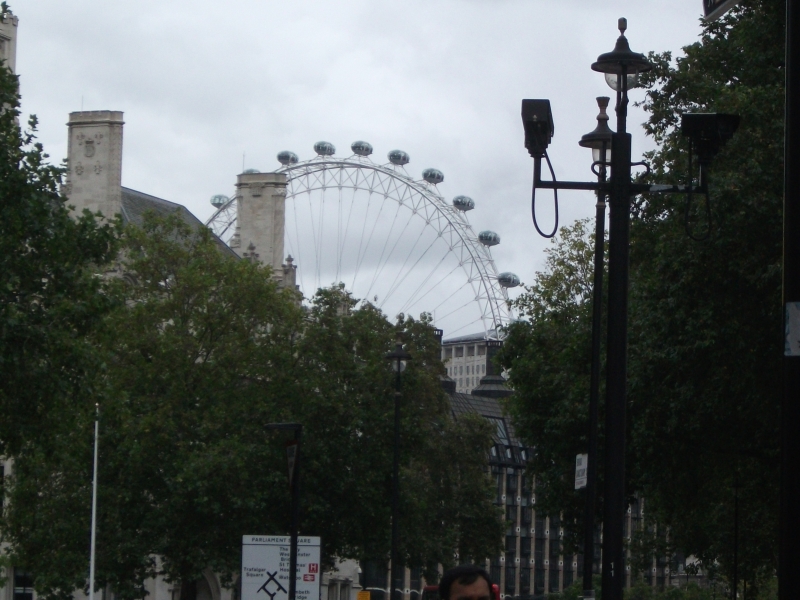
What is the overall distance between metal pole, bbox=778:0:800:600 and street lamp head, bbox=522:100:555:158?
→ 7.14 m

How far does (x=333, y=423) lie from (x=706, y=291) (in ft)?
96.0

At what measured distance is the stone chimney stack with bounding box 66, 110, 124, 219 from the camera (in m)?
73.9

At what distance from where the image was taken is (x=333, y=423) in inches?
2229

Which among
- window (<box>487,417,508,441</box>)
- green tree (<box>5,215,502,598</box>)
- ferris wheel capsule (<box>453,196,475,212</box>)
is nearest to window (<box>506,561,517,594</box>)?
window (<box>487,417,508,441</box>)

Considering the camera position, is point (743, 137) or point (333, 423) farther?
point (333, 423)

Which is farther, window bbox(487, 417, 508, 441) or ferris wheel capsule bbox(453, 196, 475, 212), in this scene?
window bbox(487, 417, 508, 441)

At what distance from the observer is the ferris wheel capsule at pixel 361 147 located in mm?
112688

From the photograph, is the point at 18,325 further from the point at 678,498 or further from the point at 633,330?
the point at 678,498

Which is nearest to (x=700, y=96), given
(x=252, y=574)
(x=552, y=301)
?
(x=252, y=574)

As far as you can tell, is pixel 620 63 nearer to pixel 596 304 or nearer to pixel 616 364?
pixel 616 364

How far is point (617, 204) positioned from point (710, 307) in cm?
1413

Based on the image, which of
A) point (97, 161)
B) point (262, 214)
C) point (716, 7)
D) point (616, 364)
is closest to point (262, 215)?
point (262, 214)

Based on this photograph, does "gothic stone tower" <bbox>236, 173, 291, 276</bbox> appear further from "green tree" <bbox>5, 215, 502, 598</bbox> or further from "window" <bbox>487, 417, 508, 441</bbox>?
"window" <bbox>487, 417, 508, 441</bbox>

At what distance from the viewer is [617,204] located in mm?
14938
